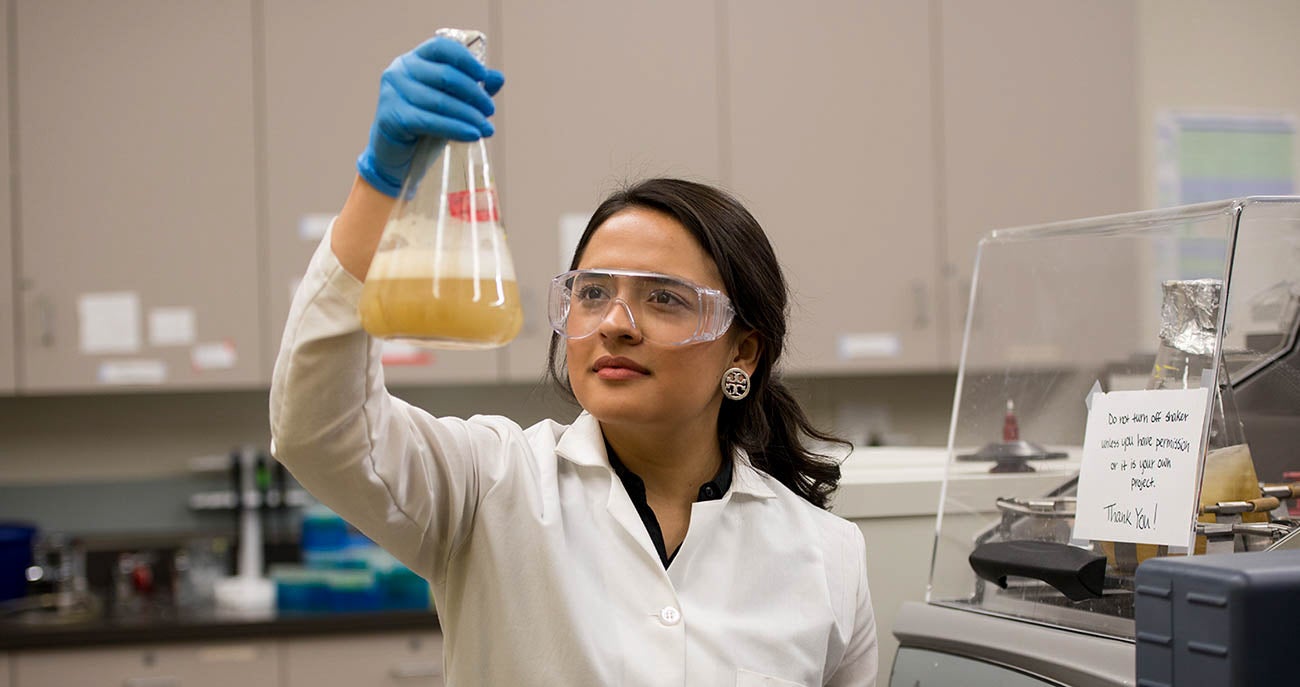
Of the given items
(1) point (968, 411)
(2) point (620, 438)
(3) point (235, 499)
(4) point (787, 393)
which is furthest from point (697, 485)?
(3) point (235, 499)

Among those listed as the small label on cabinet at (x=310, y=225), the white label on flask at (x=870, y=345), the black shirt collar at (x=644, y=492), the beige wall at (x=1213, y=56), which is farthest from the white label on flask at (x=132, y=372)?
the beige wall at (x=1213, y=56)

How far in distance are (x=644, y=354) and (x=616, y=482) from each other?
149 mm

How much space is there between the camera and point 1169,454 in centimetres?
115

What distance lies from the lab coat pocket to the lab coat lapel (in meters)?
0.14

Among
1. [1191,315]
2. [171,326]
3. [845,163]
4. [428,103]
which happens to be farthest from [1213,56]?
[428,103]

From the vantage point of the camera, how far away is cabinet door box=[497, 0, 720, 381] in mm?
3152

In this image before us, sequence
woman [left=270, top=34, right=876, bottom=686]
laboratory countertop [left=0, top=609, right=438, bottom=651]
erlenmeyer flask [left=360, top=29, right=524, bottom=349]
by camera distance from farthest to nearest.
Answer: laboratory countertop [left=0, top=609, right=438, bottom=651] < woman [left=270, top=34, right=876, bottom=686] < erlenmeyer flask [left=360, top=29, right=524, bottom=349]

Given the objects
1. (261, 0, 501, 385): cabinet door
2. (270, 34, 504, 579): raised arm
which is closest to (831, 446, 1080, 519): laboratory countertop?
(270, 34, 504, 579): raised arm

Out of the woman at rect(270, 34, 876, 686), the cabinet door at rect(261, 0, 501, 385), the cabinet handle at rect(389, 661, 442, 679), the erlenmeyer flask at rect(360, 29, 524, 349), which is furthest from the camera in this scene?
the cabinet door at rect(261, 0, 501, 385)

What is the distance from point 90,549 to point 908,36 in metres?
2.69

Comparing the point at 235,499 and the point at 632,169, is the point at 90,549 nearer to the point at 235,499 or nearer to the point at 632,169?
the point at 235,499

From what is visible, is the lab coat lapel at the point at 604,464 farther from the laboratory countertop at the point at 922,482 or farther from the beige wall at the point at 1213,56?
the beige wall at the point at 1213,56

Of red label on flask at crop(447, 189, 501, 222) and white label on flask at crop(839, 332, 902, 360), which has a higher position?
red label on flask at crop(447, 189, 501, 222)

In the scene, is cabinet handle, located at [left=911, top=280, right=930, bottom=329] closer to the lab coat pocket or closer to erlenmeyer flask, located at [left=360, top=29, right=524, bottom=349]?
the lab coat pocket
